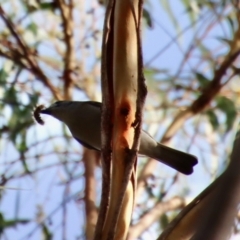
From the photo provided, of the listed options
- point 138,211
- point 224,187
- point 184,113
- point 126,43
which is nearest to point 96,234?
point 126,43

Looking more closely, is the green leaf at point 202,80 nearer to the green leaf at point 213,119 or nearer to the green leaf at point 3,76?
the green leaf at point 213,119

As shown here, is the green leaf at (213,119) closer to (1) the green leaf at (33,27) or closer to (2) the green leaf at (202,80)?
(2) the green leaf at (202,80)

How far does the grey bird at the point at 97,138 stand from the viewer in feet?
6.99

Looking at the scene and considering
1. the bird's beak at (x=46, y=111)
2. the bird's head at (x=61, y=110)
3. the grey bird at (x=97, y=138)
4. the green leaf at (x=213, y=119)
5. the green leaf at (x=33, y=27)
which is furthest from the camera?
the green leaf at (x=33, y=27)

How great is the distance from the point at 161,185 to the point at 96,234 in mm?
1880

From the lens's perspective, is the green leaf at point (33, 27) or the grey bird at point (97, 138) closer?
the grey bird at point (97, 138)

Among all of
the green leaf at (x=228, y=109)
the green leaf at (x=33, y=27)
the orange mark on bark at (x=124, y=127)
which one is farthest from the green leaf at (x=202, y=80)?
the orange mark on bark at (x=124, y=127)

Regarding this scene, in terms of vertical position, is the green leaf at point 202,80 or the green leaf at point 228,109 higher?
the green leaf at point 202,80

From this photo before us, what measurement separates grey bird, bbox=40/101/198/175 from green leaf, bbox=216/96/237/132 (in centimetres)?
79

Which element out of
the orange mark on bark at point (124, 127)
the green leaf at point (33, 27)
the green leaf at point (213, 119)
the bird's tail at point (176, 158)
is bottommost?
the orange mark on bark at point (124, 127)

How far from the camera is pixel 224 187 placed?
1.54 ft

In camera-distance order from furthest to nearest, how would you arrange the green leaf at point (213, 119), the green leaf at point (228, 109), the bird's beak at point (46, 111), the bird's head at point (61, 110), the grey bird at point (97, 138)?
the green leaf at point (213, 119)
the green leaf at point (228, 109)
the bird's beak at point (46, 111)
the bird's head at point (61, 110)
the grey bird at point (97, 138)

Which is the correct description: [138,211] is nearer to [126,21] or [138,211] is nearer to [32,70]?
[32,70]

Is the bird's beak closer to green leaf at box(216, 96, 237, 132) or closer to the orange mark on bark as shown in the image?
green leaf at box(216, 96, 237, 132)
